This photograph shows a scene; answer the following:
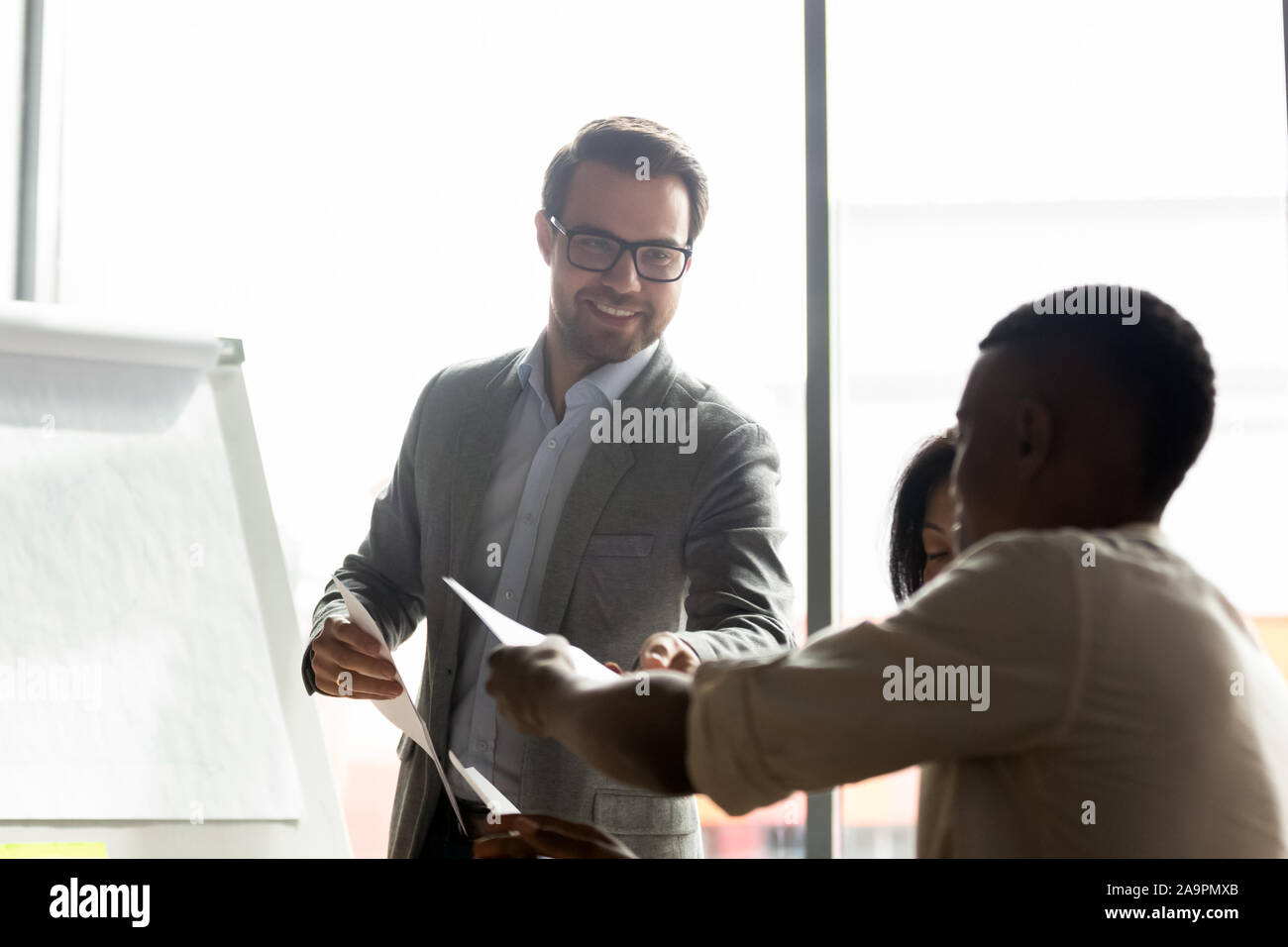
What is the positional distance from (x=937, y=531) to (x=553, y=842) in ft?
2.47

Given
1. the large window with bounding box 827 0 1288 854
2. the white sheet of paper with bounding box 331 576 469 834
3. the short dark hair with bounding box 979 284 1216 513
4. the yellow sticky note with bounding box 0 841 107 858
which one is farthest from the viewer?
the large window with bounding box 827 0 1288 854

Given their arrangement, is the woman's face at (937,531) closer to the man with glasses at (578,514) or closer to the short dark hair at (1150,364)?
the man with glasses at (578,514)

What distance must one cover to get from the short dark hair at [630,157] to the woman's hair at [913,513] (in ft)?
2.10

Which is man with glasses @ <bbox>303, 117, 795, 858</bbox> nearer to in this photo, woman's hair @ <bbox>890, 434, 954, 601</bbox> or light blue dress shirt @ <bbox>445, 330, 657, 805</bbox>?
light blue dress shirt @ <bbox>445, 330, 657, 805</bbox>

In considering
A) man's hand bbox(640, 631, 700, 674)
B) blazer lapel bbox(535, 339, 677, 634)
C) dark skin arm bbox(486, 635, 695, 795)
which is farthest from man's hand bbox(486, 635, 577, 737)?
blazer lapel bbox(535, 339, 677, 634)

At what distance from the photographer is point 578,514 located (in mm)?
1529

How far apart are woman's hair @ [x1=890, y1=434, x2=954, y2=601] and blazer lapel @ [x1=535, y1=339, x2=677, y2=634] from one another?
1.45 feet

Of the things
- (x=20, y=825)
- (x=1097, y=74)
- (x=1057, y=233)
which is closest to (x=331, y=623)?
(x=20, y=825)

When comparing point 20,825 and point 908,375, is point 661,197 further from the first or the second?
point 20,825

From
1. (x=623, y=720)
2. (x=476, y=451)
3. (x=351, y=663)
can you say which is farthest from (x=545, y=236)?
(x=623, y=720)

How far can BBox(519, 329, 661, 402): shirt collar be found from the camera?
162 centimetres

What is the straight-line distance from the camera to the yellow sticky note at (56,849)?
1.83m

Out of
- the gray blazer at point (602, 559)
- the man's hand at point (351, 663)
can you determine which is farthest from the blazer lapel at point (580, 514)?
the man's hand at point (351, 663)

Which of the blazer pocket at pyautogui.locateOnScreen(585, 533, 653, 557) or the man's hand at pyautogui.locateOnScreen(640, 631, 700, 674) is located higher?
the blazer pocket at pyautogui.locateOnScreen(585, 533, 653, 557)
